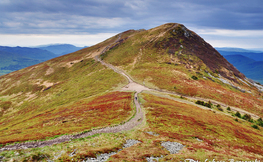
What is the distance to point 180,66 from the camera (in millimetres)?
118438

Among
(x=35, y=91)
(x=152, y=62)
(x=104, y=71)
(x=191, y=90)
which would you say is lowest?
(x=35, y=91)

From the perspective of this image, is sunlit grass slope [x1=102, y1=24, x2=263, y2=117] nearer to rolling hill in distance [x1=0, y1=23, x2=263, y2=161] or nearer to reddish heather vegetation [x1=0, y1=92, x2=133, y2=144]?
rolling hill in distance [x1=0, y1=23, x2=263, y2=161]

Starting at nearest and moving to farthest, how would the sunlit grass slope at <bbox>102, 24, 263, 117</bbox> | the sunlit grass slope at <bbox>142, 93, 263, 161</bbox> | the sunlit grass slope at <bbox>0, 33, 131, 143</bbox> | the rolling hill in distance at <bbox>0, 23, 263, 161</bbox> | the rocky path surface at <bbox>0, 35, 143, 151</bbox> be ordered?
the rolling hill in distance at <bbox>0, 23, 263, 161</bbox>
the sunlit grass slope at <bbox>142, 93, 263, 161</bbox>
the rocky path surface at <bbox>0, 35, 143, 151</bbox>
the sunlit grass slope at <bbox>0, 33, 131, 143</bbox>
the sunlit grass slope at <bbox>102, 24, 263, 117</bbox>

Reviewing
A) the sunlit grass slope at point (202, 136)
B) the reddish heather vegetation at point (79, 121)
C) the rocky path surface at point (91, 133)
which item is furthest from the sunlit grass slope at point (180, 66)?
the rocky path surface at point (91, 133)

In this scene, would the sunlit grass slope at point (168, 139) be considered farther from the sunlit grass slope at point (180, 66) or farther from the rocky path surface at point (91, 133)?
the sunlit grass slope at point (180, 66)

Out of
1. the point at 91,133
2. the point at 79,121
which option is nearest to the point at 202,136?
the point at 91,133

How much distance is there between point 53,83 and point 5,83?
239 feet

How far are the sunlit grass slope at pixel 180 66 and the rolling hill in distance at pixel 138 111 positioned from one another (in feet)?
3.05

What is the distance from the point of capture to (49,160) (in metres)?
20.4

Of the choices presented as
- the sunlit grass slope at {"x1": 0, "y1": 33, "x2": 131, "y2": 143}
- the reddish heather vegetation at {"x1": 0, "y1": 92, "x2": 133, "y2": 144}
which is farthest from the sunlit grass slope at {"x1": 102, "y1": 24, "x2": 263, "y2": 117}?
the reddish heather vegetation at {"x1": 0, "y1": 92, "x2": 133, "y2": 144}

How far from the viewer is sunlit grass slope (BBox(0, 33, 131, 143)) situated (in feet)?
133

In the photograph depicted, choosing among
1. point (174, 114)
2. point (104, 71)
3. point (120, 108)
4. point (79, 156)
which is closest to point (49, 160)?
point (79, 156)

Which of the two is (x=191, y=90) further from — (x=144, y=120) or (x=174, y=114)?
(x=144, y=120)

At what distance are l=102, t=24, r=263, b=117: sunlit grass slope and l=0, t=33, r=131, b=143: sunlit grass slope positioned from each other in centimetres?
2557
